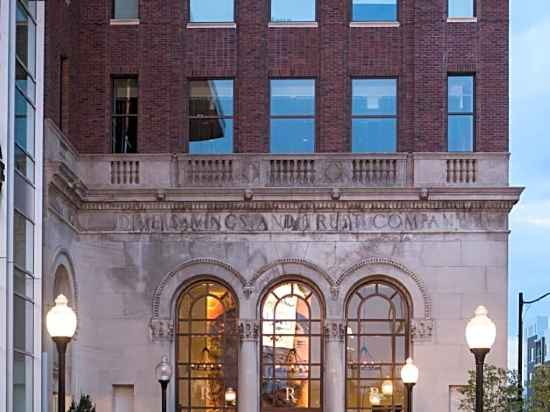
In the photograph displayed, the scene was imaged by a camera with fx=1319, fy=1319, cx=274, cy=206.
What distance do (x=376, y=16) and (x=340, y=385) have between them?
10359 mm

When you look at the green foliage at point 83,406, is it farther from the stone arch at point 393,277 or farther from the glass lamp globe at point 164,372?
the stone arch at point 393,277

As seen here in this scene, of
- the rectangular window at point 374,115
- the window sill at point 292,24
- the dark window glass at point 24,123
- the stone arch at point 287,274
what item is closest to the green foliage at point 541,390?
the stone arch at point 287,274

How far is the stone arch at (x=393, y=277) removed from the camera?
1404 inches

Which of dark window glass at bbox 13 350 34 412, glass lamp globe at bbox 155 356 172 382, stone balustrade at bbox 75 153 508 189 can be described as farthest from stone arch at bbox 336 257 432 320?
dark window glass at bbox 13 350 34 412

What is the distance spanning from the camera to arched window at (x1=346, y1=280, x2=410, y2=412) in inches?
1425

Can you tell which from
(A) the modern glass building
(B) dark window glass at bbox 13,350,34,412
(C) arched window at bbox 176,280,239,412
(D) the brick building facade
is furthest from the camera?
(C) arched window at bbox 176,280,239,412

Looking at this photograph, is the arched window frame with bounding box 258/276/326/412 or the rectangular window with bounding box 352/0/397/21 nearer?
the arched window frame with bounding box 258/276/326/412

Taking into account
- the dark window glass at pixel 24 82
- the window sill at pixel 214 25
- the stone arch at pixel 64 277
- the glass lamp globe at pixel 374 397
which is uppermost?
the window sill at pixel 214 25

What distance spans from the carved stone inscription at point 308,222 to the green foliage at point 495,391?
4.21 m

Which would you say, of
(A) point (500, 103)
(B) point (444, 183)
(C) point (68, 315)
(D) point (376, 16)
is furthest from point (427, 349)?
(C) point (68, 315)

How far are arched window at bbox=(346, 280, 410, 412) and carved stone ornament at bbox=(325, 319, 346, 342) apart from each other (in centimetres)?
42

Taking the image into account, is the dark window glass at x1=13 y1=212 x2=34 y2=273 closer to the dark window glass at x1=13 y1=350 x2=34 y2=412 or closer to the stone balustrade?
the dark window glass at x1=13 y1=350 x2=34 y2=412

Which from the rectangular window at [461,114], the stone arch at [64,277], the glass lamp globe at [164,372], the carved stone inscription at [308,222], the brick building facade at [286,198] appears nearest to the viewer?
the stone arch at [64,277]

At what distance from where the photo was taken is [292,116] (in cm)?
3694
